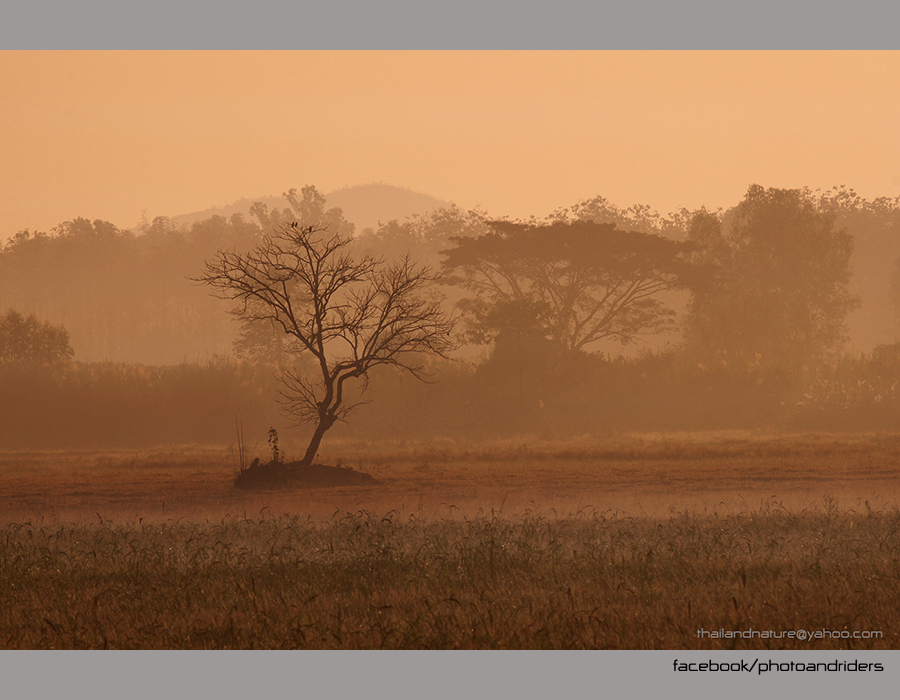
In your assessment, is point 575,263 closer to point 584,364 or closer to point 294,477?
point 584,364

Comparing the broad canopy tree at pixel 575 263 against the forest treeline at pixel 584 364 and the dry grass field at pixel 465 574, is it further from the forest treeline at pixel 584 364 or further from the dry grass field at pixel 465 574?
the dry grass field at pixel 465 574

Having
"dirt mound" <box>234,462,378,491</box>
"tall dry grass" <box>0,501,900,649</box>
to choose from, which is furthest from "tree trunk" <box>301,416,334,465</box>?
"tall dry grass" <box>0,501,900,649</box>

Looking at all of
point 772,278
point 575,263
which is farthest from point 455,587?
point 772,278

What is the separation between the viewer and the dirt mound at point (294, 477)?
23.0m

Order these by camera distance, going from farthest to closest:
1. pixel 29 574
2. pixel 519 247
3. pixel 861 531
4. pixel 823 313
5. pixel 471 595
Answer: pixel 823 313, pixel 519 247, pixel 861 531, pixel 29 574, pixel 471 595

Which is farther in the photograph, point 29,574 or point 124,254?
point 124,254

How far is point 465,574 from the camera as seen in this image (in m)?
10.1

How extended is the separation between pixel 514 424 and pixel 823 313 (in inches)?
976

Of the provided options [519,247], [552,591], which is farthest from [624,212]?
[552,591]

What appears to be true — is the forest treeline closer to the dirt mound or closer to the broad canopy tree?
the broad canopy tree

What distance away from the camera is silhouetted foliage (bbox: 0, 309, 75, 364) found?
48312 millimetres

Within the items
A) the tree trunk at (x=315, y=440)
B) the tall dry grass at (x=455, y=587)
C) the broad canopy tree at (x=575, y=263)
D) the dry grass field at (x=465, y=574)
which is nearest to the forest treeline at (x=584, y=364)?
the broad canopy tree at (x=575, y=263)

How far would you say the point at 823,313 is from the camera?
52.6 m

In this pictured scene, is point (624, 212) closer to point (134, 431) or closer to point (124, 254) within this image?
point (134, 431)
